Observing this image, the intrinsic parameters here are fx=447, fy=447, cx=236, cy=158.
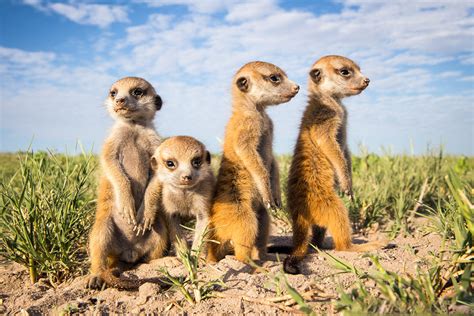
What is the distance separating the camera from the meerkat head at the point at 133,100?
3992mm

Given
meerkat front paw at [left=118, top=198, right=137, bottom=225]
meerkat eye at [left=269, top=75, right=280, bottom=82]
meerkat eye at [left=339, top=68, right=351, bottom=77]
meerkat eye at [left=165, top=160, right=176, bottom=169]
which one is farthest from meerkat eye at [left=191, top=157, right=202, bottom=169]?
meerkat eye at [left=339, top=68, right=351, bottom=77]

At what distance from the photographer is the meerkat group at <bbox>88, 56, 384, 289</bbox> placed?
3.65m

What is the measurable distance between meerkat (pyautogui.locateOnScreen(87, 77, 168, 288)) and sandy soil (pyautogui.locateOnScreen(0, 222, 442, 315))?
0.62 ft

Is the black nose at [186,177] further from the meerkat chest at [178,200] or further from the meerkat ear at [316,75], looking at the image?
the meerkat ear at [316,75]

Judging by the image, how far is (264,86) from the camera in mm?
4238

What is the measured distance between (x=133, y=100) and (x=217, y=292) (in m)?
2.04

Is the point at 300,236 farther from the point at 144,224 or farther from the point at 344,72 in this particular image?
the point at 344,72

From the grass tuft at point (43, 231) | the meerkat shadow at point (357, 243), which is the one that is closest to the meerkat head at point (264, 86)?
the meerkat shadow at point (357, 243)

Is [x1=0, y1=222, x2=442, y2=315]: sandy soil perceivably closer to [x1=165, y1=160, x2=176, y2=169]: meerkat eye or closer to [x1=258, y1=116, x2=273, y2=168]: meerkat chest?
[x1=165, y1=160, x2=176, y2=169]: meerkat eye

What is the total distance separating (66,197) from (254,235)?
163 cm

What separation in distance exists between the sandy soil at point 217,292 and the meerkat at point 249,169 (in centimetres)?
21

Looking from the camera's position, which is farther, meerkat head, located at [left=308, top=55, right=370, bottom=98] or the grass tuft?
meerkat head, located at [left=308, top=55, right=370, bottom=98]

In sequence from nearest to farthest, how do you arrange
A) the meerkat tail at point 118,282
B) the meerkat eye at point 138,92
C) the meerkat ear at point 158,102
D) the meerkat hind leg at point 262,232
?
1. the meerkat tail at point 118,282
2. the meerkat hind leg at point 262,232
3. the meerkat eye at point 138,92
4. the meerkat ear at point 158,102

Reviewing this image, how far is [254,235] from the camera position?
11.9 ft
